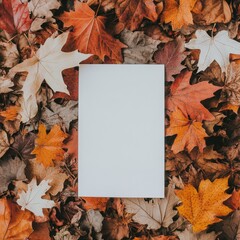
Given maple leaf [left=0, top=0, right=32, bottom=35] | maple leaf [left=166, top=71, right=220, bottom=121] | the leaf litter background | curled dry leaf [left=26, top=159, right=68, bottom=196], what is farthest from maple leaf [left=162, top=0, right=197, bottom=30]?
curled dry leaf [left=26, top=159, right=68, bottom=196]

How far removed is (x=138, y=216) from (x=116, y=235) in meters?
0.07

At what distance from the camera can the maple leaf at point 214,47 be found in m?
0.89

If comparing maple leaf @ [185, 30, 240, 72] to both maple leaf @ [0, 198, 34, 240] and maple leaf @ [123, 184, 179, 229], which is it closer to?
maple leaf @ [123, 184, 179, 229]

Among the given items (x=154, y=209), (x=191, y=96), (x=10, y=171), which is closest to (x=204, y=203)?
(x=154, y=209)

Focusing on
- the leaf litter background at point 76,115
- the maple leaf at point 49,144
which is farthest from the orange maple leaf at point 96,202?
the maple leaf at point 49,144

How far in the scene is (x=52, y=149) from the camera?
2.98 ft

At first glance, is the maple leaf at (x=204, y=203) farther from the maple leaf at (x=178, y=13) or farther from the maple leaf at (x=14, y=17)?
the maple leaf at (x=14, y=17)

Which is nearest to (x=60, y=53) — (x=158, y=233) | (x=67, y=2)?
(x=67, y=2)

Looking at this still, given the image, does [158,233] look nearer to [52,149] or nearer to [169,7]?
[52,149]

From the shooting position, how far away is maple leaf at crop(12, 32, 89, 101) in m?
0.88

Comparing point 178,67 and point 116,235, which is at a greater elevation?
point 178,67

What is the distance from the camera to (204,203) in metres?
0.88

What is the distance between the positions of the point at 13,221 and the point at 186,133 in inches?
17.8

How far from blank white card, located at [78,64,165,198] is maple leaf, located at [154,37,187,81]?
47 mm
